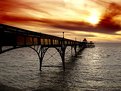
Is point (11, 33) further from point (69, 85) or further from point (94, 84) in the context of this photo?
point (94, 84)

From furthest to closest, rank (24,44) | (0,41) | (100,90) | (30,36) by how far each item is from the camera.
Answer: (30,36) → (24,44) → (100,90) → (0,41)

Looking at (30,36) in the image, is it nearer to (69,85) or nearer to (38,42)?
(38,42)

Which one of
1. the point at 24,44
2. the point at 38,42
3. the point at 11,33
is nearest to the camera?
the point at 11,33

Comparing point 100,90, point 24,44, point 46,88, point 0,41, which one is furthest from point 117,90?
point 0,41

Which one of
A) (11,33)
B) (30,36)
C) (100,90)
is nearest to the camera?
(11,33)

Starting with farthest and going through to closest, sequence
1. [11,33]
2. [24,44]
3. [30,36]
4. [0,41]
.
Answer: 1. [30,36]
2. [24,44]
3. [11,33]
4. [0,41]

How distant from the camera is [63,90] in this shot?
3077 centimetres

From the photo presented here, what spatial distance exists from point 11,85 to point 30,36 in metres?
8.41

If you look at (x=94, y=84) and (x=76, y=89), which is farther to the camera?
(x=94, y=84)

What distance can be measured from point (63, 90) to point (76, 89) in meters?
2.02

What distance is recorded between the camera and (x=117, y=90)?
31.4 metres

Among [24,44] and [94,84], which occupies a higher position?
[24,44]

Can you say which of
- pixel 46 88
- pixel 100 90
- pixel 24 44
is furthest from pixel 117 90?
pixel 24 44

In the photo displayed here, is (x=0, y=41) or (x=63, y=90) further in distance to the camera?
(x=63, y=90)
